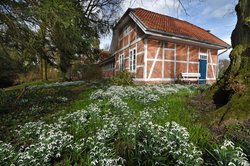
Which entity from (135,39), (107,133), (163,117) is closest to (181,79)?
(135,39)

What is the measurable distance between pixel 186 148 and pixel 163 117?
178 cm

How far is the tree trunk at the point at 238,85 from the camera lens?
12.4 feet

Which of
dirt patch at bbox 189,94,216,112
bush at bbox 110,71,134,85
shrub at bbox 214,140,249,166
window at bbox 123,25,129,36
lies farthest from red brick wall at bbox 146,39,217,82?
shrub at bbox 214,140,249,166

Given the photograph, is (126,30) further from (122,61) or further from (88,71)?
(88,71)

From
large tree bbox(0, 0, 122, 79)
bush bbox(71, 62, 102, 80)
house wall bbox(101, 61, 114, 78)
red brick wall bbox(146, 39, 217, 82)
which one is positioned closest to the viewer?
large tree bbox(0, 0, 122, 79)

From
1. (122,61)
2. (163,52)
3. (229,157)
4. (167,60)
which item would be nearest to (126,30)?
(122,61)

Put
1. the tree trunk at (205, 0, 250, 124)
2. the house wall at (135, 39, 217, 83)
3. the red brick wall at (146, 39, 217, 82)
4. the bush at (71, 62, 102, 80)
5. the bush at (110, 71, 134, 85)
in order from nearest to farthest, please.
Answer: the tree trunk at (205, 0, 250, 124)
the bush at (110, 71, 134, 85)
the house wall at (135, 39, 217, 83)
the red brick wall at (146, 39, 217, 82)
the bush at (71, 62, 102, 80)

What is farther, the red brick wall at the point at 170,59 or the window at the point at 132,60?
the window at the point at 132,60

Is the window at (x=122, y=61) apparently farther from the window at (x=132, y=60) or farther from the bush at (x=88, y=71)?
the bush at (x=88, y=71)

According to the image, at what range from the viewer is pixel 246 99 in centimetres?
386

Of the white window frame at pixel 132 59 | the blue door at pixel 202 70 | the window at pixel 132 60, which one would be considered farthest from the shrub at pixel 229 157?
the blue door at pixel 202 70

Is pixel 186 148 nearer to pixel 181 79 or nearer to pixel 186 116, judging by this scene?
pixel 186 116

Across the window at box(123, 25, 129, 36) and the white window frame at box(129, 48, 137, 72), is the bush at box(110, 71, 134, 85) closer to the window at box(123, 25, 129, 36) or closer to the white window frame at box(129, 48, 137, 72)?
the white window frame at box(129, 48, 137, 72)

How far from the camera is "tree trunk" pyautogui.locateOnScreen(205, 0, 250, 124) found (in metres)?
3.77
